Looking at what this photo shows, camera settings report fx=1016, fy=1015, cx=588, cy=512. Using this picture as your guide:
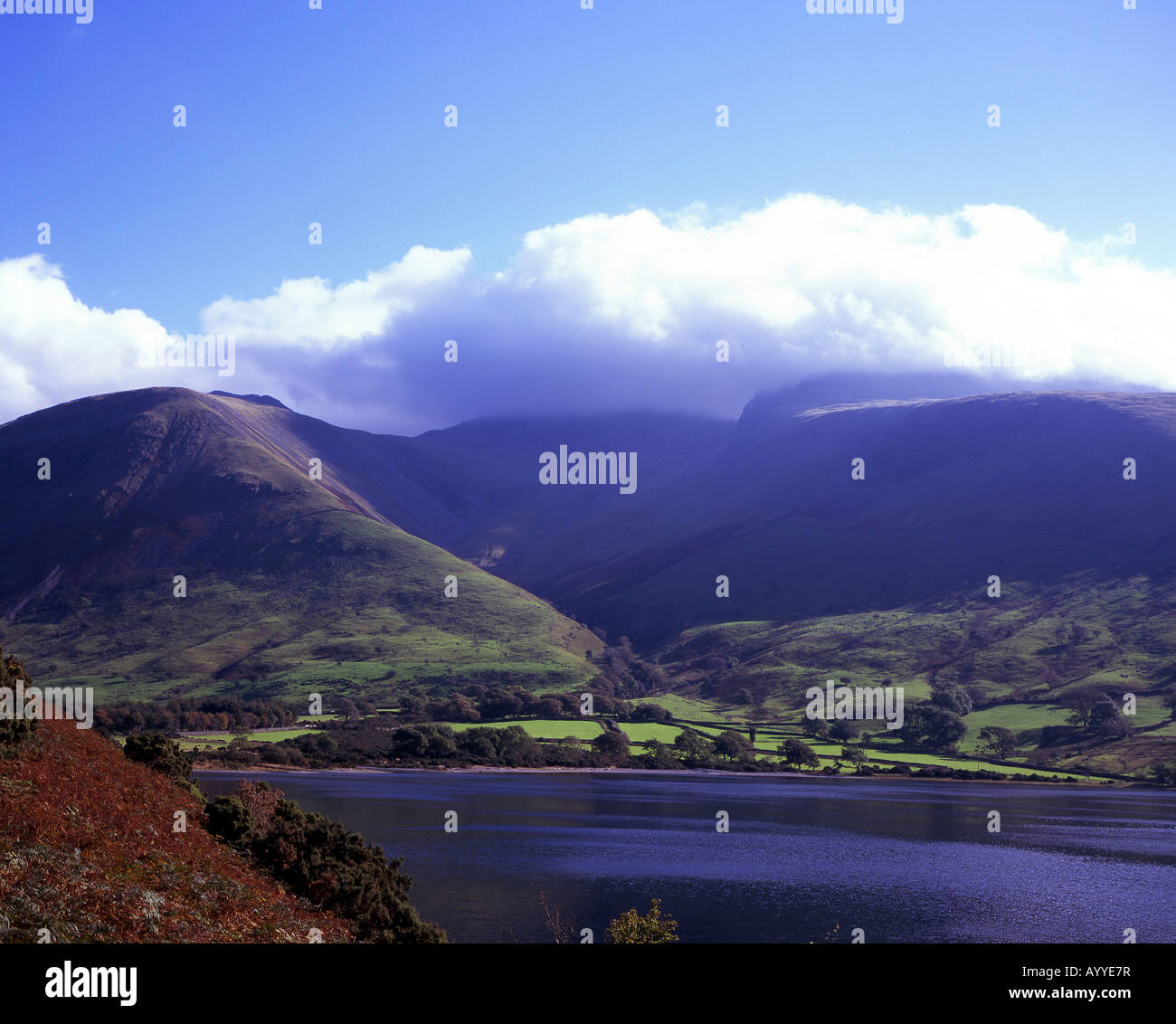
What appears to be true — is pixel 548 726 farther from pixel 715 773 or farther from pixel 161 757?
pixel 161 757

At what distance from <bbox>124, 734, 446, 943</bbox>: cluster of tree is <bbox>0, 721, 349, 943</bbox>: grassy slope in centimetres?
107

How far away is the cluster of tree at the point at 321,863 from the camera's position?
98.4 ft

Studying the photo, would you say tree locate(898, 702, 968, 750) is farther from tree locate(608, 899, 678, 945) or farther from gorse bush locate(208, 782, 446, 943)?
tree locate(608, 899, 678, 945)

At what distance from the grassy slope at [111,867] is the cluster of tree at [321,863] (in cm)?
107

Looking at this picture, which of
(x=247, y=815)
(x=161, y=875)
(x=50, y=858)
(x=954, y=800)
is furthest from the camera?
(x=954, y=800)

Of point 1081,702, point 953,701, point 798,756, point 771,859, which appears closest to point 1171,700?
point 1081,702

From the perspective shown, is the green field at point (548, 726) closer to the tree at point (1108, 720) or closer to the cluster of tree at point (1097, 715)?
the cluster of tree at point (1097, 715)

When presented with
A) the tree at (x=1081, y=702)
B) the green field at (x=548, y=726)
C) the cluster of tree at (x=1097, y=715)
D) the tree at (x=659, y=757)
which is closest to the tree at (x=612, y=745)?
the tree at (x=659, y=757)

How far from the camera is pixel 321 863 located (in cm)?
3114
